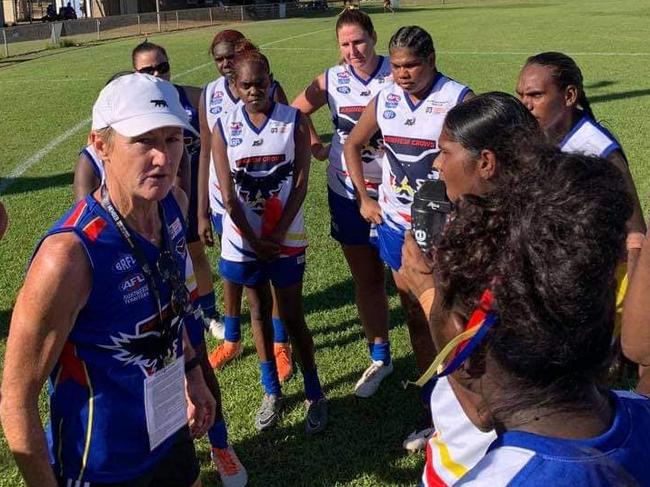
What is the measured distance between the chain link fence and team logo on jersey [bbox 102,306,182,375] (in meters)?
30.4

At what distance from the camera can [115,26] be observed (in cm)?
4272

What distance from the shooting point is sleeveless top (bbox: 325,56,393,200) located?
459 centimetres

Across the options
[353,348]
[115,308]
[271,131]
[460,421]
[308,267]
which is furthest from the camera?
[308,267]

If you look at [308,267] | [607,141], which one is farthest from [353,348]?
[607,141]

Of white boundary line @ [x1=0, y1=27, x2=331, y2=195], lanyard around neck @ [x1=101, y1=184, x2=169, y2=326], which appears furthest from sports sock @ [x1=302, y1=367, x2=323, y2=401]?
white boundary line @ [x1=0, y1=27, x2=331, y2=195]

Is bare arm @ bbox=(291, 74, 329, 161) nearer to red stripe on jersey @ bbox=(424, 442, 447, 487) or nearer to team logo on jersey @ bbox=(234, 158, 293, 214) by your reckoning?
team logo on jersey @ bbox=(234, 158, 293, 214)

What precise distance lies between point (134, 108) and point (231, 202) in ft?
6.51

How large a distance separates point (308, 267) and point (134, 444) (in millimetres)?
4500

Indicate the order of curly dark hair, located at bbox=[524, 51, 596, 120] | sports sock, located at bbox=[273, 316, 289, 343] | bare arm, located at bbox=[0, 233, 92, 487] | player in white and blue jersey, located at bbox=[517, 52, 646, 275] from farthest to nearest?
sports sock, located at bbox=[273, 316, 289, 343], curly dark hair, located at bbox=[524, 51, 596, 120], player in white and blue jersey, located at bbox=[517, 52, 646, 275], bare arm, located at bbox=[0, 233, 92, 487]

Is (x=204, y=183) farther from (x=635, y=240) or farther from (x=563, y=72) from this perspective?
(x=635, y=240)

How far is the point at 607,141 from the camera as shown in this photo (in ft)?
11.2

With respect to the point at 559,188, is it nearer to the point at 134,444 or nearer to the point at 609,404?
the point at 609,404

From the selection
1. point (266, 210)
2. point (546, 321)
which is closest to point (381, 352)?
point (266, 210)

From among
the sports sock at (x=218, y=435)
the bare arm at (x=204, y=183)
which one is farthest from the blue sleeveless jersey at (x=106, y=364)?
the bare arm at (x=204, y=183)
